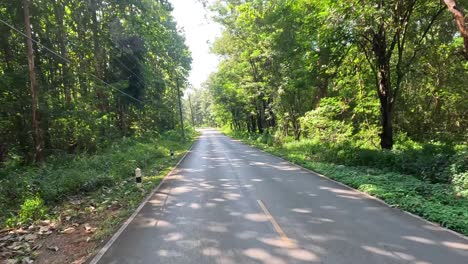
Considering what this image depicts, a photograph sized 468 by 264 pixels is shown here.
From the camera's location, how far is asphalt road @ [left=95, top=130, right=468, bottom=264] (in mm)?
4992

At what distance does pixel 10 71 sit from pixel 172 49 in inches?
1103

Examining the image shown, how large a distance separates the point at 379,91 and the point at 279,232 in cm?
1214

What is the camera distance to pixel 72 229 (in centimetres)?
742

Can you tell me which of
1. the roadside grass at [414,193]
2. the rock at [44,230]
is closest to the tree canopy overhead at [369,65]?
the roadside grass at [414,193]

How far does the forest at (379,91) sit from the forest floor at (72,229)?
7222 millimetres

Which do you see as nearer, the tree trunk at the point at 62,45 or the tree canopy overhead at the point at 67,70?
the tree canopy overhead at the point at 67,70

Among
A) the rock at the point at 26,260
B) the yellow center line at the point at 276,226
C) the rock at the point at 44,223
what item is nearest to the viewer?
the rock at the point at 26,260

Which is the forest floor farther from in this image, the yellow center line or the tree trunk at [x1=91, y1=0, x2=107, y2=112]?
the tree trunk at [x1=91, y1=0, x2=107, y2=112]

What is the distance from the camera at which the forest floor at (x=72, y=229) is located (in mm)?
5895

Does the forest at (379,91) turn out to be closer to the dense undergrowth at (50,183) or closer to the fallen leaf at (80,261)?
the fallen leaf at (80,261)

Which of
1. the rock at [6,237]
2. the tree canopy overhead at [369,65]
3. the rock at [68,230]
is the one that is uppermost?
the tree canopy overhead at [369,65]

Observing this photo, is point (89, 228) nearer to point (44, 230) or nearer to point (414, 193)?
point (44, 230)

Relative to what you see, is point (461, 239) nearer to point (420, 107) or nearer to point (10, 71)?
point (420, 107)

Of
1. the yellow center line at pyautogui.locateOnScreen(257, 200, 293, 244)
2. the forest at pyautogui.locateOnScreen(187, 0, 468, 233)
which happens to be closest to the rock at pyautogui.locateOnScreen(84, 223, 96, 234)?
the yellow center line at pyautogui.locateOnScreen(257, 200, 293, 244)
